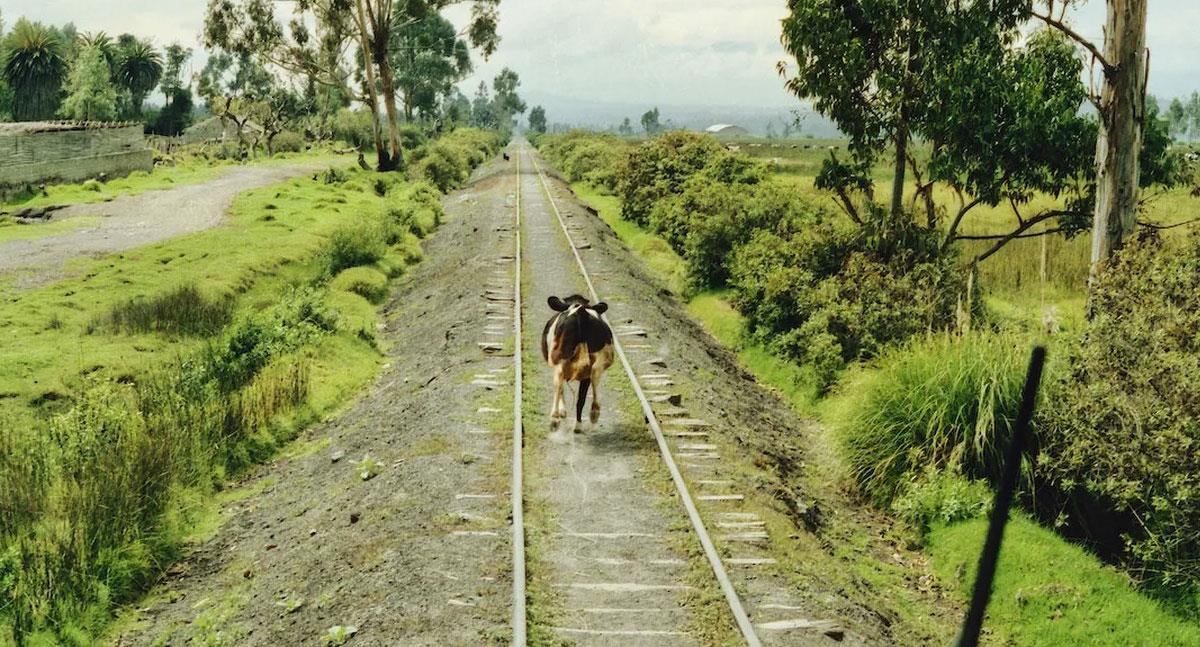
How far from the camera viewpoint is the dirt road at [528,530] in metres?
6.93

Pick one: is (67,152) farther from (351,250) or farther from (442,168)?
(351,250)

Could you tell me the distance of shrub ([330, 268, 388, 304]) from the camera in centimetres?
2137

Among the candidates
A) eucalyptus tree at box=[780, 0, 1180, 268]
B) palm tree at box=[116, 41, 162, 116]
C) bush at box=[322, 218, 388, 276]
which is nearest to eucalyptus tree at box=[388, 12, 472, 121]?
palm tree at box=[116, 41, 162, 116]

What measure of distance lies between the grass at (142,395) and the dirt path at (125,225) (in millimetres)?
1277

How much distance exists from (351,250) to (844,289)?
13705 mm

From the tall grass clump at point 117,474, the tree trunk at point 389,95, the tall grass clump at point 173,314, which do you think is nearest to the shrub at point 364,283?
the tall grass clump at point 173,314

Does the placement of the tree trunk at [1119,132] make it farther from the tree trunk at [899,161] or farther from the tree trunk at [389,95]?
the tree trunk at [389,95]

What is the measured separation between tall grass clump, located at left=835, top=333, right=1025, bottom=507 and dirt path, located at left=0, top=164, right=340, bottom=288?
62.4 ft

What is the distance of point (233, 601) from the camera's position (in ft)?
26.8

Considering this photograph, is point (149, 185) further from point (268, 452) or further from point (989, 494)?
point (989, 494)

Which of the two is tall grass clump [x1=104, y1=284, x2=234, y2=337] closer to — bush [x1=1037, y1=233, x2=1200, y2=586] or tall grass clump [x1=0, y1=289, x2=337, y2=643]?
tall grass clump [x1=0, y1=289, x2=337, y2=643]

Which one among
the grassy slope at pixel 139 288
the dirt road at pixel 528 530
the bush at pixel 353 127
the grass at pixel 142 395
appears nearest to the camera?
the dirt road at pixel 528 530

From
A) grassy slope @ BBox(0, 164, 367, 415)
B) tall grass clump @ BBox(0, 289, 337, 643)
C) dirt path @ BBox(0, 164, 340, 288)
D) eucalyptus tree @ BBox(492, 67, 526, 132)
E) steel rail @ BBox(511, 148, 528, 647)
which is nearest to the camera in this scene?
steel rail @ BBox(511, 148, 528, 647)

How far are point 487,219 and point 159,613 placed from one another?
24629mm
